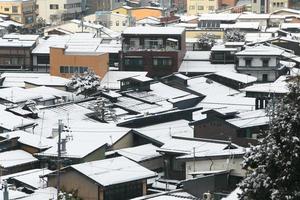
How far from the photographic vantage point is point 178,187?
10.1 m

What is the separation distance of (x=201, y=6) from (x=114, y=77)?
63.1 ft

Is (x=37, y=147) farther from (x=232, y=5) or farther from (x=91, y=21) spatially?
(x=232, y=5)

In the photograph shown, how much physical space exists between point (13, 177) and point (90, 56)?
31.4ft

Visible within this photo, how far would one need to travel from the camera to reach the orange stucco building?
2006cm

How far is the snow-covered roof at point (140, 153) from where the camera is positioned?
38.2ft

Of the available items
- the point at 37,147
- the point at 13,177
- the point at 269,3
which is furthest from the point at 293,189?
the point at 269,3

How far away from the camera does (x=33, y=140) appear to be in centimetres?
1217

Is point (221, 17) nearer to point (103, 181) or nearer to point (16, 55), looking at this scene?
point (16, 55)

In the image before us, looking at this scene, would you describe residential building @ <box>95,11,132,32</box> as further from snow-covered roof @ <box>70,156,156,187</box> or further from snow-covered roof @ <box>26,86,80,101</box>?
snow-covered roof @ <box>70,156,156,187</box>

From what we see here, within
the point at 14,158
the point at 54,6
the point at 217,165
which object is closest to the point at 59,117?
the point at 14,158

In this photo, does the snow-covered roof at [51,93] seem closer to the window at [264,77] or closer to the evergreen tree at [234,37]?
the window at [264,77]

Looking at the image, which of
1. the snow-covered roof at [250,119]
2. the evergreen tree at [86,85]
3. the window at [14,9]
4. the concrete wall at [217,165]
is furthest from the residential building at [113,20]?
the concrete wall at [217,165]

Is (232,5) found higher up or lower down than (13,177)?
higher up

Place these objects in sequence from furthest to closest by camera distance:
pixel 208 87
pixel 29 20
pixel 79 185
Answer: pixel 29 20 → pixel 208 87 → pixel 79 185
